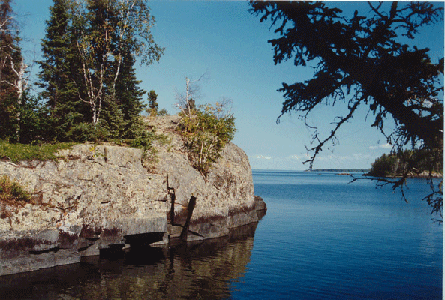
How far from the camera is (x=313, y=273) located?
1770 centimetres

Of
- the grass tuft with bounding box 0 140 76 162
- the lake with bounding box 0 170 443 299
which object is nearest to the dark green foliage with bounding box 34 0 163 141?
the grass tuft with bounding box 0 140 76 162

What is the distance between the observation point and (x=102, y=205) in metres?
20.6

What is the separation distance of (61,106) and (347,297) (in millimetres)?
23992

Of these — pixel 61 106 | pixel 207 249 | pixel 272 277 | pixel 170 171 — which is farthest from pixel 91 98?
pixel 272 277

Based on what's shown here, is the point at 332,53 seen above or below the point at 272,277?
above

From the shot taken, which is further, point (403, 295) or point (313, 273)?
point (313, 273)

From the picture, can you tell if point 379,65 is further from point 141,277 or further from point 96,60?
point 96,60

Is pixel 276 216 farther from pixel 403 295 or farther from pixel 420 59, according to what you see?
pixel 420 59

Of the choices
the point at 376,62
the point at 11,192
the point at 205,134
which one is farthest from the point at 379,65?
the point at 205,134

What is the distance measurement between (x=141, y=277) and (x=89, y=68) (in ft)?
69.3

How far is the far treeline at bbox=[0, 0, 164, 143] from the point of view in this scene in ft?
83.4

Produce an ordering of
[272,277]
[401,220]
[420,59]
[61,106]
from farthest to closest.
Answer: [401,220], [61,106], [272,277], [420,59]

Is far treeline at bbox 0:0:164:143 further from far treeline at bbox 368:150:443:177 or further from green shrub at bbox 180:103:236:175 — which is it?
far treeline at bbox 368:150:443:177

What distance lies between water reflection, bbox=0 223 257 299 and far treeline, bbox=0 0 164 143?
10.3 metres
